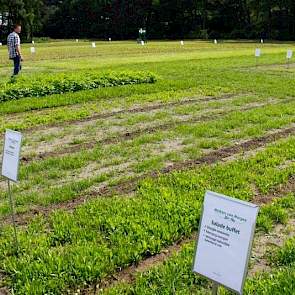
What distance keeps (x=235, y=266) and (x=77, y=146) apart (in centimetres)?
619

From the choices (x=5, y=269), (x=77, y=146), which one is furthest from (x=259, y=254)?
(x=77, y=146)

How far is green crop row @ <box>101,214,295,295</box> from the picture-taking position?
12.1 feet

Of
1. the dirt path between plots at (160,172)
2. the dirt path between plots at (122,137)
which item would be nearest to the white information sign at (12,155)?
the dirt path between plots at (160,172)

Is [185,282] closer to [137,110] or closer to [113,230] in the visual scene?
[113,230]

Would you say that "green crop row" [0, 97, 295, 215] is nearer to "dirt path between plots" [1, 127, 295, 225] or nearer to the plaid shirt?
"dirt path between plots" [1, 127, 295, 225]

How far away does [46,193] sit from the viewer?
6.09 m

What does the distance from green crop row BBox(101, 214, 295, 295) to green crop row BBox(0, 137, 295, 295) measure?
1.00 ft

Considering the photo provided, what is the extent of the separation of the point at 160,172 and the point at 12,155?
290cm

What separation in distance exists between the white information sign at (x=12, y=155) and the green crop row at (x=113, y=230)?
2.25ft

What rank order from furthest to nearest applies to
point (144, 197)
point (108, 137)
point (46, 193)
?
point (108, 137), point (46, 193), point (144, 197)

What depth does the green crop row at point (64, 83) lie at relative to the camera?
13452 mm

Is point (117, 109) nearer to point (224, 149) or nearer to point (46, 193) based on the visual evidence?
point (224, 149)

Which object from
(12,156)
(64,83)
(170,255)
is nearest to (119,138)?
(12,156)

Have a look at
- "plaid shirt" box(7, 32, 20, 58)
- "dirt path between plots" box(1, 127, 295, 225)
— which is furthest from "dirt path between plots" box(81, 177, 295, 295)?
"plaid shirt" box(7, 32, 20, 58)
